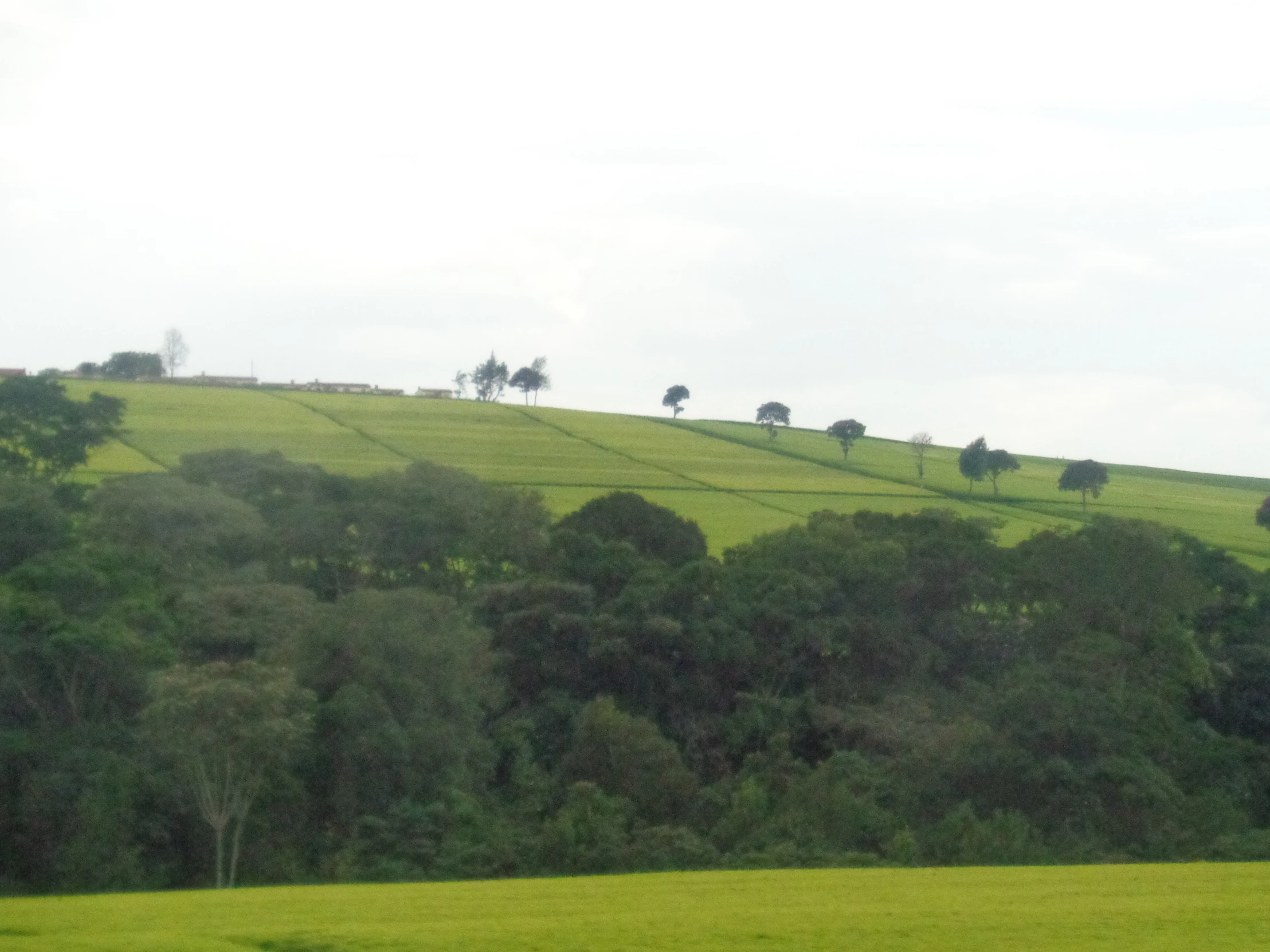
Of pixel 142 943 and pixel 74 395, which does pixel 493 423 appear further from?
pixel 142 943

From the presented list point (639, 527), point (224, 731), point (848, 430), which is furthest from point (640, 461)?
point (224, 731)

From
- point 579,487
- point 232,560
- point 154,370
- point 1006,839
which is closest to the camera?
point 1006,839

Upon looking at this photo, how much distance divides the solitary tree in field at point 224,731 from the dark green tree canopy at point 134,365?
5529cm

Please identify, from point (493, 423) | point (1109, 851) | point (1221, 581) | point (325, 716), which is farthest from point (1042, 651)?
point (493, 423)

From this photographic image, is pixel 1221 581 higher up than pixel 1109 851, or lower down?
higher up

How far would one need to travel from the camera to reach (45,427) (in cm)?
3941

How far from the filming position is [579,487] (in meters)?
50.5

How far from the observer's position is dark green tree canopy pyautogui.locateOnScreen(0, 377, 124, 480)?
3781cm

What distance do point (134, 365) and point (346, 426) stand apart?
22.2 meters

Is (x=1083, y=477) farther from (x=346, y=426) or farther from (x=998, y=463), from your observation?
(x=346, y=426)

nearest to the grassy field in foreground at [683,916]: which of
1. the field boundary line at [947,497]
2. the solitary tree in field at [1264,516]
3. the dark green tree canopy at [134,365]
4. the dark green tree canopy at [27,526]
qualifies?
the dark green tree canopy at [27,526]

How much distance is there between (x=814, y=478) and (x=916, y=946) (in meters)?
48.6

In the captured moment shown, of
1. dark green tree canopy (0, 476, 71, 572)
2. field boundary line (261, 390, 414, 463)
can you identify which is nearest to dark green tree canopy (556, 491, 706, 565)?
dark green tree canopy (0, 476, 71, 572)

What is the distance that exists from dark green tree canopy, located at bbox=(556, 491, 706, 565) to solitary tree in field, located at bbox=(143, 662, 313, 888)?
1352 centimetres
